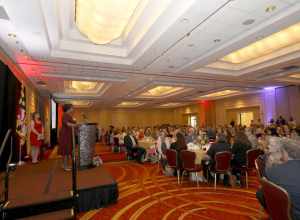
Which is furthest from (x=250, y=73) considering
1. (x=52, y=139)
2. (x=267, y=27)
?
(x=52, y=139)

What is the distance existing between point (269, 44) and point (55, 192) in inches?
267

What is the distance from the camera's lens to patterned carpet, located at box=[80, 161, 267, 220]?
3.46m

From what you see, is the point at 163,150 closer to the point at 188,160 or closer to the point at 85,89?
the point at 188,160

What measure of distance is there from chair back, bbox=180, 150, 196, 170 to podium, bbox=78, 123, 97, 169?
7.73 feet

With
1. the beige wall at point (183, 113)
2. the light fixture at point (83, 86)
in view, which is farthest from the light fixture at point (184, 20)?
the beige wall at point (183, 113)

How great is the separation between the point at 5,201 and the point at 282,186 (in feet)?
11.6

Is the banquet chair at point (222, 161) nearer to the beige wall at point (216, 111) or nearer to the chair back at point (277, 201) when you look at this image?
the chair back at point (277, 201)

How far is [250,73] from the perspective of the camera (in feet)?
25.3

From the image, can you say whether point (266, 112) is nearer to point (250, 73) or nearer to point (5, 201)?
point (250, 73)

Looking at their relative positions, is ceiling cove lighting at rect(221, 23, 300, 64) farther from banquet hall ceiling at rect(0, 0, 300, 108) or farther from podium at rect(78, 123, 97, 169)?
podium at rect(78, 123, 97, 169)

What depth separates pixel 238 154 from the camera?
485 centimetres

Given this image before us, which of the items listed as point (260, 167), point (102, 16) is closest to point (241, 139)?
point (260, 167)

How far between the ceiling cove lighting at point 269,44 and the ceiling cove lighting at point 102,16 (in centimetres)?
386

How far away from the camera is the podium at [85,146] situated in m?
5.23
